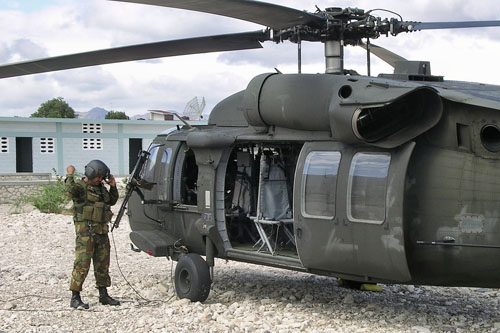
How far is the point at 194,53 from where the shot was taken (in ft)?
28.4

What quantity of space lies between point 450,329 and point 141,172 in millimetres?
4975

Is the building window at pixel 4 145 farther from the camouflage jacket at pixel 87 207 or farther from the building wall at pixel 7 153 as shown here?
the camouflage jacket at pixel 87 207

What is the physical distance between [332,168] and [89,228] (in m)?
3.24

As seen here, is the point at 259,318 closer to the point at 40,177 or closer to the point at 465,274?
the point at 465,274

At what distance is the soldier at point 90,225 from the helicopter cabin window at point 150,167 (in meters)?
1.14

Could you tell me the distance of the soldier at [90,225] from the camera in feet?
26.3

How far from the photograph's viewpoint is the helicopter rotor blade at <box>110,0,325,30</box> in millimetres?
5779

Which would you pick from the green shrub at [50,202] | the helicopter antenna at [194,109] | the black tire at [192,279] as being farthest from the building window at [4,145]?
the black tire at [192,279]

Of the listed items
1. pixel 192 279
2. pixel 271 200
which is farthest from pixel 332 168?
pixel 192 279

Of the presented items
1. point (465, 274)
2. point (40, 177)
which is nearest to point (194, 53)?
point (465, 274)

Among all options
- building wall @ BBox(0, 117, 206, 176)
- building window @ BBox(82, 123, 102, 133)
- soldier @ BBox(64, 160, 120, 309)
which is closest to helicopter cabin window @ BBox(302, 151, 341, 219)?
soldier @ BBox(64, 160, 120, 309)

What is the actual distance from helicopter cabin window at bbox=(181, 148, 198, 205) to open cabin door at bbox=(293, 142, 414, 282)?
8.02 ft

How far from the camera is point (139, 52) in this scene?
8.24 meters

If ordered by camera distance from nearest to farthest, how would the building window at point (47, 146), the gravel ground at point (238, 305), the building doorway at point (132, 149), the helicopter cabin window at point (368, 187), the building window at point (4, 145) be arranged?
the helicopter cabin window at point (368, 187), the gravel ground at point (238, 305), the building window at point (4, 145), the building window at point (47, 146), the building doorway at point (132, 149)
